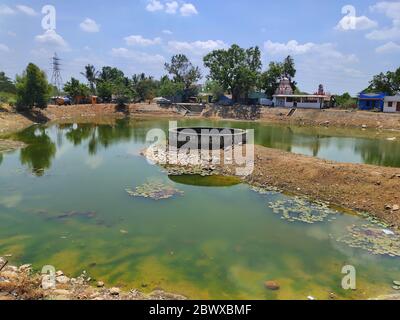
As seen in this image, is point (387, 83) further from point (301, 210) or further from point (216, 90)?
point (301, 210)

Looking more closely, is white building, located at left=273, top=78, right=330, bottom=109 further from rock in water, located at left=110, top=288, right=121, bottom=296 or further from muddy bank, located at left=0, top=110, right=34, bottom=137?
rock in water, located at left=110, top=288, right=121, bottom=296

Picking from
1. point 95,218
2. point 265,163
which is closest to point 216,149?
point 265,163

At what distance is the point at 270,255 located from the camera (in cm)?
1059

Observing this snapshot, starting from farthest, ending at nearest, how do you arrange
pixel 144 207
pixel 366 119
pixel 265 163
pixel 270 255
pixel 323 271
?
1. pixel 366 119
2. pixel 265 163
3. pixel 144 207
4. pixel 270 255
5. pixel 323 271

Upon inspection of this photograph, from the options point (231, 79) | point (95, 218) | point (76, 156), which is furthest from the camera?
point (231, 79)

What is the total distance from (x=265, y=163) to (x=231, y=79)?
4514 centimetres

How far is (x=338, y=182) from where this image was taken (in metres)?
16.0

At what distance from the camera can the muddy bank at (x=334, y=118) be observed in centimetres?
4428

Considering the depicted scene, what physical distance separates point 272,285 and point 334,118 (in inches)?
1783

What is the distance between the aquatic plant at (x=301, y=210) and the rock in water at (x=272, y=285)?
451 cm

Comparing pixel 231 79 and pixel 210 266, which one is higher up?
pixel 231 79

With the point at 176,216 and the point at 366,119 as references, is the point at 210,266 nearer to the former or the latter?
the point at 176,216

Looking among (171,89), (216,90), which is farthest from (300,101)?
(171,89)

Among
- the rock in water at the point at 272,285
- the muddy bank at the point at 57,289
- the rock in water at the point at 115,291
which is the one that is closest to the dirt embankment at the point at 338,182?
the rock in water at the point at 272,285
